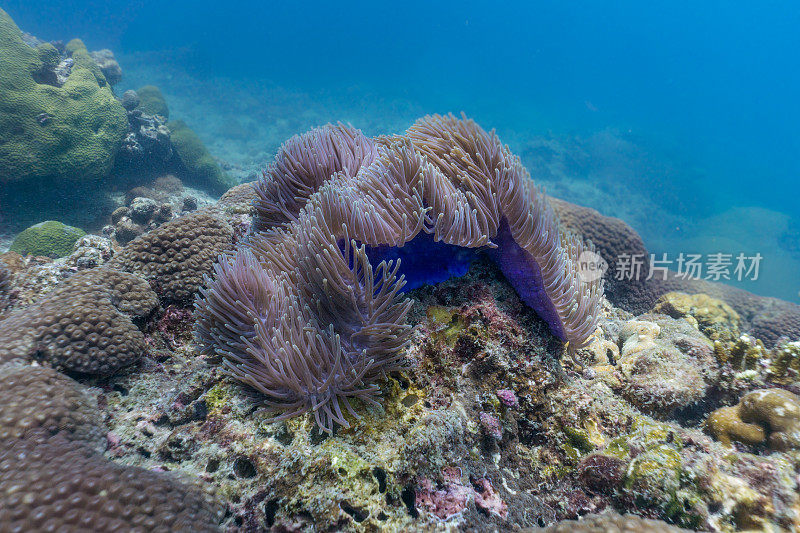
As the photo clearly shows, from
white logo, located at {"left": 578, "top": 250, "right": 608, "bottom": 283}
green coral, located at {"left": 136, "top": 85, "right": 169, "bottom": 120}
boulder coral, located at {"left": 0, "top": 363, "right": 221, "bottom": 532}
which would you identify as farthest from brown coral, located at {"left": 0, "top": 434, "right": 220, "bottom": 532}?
green coral, located at {"left": 136, "top": 85, "right": 169, "bottom": 120}

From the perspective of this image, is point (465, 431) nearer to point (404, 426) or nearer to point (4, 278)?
point (404, 426)

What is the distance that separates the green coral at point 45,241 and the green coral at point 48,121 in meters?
2.08

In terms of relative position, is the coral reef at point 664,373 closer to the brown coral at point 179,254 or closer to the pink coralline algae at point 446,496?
the pink coralline algae at point 446,496

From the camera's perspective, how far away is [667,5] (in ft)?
317

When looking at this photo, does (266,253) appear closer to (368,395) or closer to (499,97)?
(368,395)

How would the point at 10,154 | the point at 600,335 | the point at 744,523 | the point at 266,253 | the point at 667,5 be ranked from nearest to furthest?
the point at 744,523 → the point at 266,253 → the point at 600,335 → the point at 10,154 → the point at 667,5

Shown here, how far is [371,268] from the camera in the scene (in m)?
2.09

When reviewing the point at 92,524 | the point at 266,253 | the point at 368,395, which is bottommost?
Result: the point at 92,524

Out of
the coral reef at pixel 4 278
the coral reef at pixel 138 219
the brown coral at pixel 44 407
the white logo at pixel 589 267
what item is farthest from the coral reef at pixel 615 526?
the coral reef at pixel 138 219

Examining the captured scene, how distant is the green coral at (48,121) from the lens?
866 cm

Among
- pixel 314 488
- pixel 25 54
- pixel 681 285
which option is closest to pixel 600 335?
pixel 314 488

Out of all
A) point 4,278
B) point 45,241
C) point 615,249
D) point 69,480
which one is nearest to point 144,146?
point 45,241

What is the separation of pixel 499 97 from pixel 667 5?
3026 inches

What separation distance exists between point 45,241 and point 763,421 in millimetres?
11637
